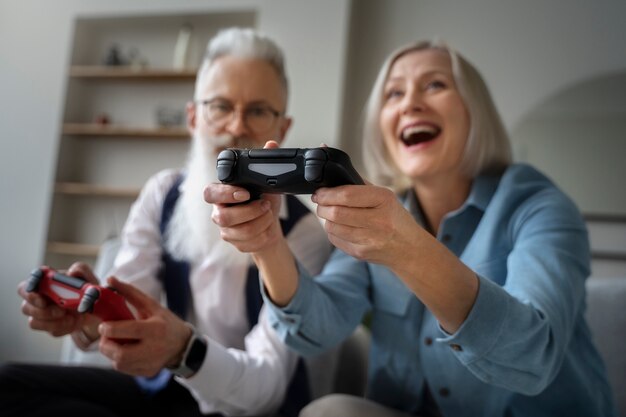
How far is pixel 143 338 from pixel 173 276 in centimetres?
40

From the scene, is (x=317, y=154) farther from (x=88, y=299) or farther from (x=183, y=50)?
(x=183, y=50)

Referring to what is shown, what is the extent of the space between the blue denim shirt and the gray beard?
0.30 m

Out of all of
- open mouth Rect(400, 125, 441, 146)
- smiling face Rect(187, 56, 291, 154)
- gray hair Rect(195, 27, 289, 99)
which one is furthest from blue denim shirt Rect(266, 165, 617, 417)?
gray hair Rect(195, 27, 289, 99)

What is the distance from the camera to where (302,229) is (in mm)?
1166

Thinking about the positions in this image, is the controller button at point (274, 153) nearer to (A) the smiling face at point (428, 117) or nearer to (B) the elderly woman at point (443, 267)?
(B) the elderly woman at point (443, 267)

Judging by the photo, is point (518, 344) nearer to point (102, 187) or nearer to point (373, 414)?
point (373, 414)

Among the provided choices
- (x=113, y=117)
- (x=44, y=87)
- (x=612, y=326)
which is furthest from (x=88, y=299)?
(x=44, y=87)

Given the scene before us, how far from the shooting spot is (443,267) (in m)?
0.59

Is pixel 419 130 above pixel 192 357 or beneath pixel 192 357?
above

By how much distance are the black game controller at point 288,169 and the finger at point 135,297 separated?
438 mm

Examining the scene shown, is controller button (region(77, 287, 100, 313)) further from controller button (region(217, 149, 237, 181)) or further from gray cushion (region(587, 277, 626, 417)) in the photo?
gray cushion (region(587, 277, 626, 417))

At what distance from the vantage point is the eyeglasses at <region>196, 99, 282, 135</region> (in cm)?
116

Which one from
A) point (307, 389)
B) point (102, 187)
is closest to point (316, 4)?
point (102, 187)

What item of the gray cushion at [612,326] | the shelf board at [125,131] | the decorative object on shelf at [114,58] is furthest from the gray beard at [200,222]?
the decorative object on shelf at [114,58]
